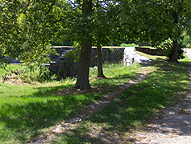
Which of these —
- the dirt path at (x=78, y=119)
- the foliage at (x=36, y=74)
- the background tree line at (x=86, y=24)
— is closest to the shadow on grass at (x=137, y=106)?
the dirt path at (x=78, y=119)

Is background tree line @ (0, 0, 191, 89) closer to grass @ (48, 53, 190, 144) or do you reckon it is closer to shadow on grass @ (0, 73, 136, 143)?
shadow on grass @ (0, 73, 136, 143)

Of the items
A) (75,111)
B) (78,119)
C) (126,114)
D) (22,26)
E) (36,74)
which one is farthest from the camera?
(36,74)

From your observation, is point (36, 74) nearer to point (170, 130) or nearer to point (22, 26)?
point (22, 26)

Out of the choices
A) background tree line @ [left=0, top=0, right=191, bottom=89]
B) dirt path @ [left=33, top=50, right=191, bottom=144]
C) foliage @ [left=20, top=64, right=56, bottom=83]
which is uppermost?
background tree line @ [left=0, top=0, right=191, bottom=89]

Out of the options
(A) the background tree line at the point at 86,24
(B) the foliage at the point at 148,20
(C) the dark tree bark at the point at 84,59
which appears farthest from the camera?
(C) the dark tree bark at the point at 84,59

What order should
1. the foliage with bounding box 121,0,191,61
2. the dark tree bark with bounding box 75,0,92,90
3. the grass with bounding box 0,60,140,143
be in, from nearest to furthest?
1. the grass with bounding box 0,60,140,143
2. the foliage with bounding box 121,0,191,61
3. the dark tree bark with bounding box 75,0,92,90

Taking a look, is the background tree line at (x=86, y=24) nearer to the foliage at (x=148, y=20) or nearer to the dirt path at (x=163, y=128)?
the foliage at (x=148, y=20)

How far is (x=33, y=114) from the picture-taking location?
5.92 m

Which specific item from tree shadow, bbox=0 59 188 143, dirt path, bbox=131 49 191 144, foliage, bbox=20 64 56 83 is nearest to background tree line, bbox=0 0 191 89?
tree shadow, bbox=0 59 188 143

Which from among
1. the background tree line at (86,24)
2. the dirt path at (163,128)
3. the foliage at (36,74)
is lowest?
the dirt path at (163,128)

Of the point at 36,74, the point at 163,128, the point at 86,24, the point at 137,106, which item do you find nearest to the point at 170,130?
the point at 163,128

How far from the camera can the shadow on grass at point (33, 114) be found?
484cm

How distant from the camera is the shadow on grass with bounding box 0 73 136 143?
484 centimetres

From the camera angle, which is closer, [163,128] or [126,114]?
[163,128]
